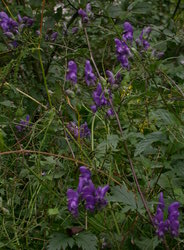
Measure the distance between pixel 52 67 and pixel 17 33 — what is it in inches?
26.5

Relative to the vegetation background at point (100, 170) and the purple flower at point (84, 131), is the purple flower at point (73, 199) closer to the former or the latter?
the vegetation background at point (100, 170)

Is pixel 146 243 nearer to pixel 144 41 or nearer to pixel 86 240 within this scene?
pixel 86 240

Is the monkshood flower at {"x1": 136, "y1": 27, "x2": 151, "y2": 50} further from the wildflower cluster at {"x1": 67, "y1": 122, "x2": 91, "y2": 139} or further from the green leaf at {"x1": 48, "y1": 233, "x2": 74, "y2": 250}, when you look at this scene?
the green leaf at {"x1": 48, "y1": 233, "x2": 74, "y2": 250}

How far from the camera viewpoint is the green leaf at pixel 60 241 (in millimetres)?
1545

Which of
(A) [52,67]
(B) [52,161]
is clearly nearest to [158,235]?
(B) [52,161]

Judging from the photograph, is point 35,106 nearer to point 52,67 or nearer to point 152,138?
point 52,67

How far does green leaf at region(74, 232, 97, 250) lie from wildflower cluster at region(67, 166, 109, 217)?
0.40 ft

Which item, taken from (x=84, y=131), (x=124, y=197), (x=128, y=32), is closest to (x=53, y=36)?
(x=128, y=32)

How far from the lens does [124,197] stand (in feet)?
5.16

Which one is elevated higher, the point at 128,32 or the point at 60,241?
the point at 128,32

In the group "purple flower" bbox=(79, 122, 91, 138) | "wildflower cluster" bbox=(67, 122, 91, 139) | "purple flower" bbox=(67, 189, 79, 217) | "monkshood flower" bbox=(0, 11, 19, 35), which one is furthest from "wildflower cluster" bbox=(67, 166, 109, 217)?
"monkshood flower" bbox=(0, 11, 19, 35)

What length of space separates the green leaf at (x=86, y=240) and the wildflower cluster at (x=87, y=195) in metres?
0.12

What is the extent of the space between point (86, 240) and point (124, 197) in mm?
184

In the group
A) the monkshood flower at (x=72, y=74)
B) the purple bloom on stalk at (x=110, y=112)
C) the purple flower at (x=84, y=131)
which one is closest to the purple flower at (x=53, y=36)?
the monkshood flower at (x=72, y=74)
